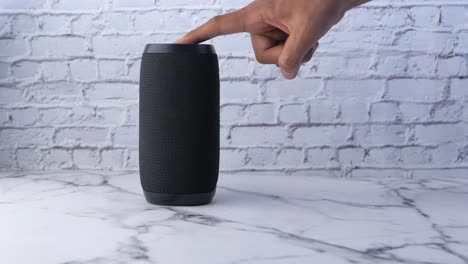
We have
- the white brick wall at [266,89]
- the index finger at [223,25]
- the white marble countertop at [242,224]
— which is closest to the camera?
the white marble countertop at [242,224]

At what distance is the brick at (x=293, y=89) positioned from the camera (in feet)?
4.71

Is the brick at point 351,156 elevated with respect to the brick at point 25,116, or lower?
lower

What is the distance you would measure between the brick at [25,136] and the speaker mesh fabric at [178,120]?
1.74 feet

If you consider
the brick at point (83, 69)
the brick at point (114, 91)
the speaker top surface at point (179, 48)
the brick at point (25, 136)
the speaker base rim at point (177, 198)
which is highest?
the speaker top surface at point (179, 48)

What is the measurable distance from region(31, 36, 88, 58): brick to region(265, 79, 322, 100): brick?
461 mm

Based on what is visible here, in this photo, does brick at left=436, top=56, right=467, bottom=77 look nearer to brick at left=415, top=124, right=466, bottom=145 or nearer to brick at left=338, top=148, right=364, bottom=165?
brick at left=415, top=124, right=466, bottom=145

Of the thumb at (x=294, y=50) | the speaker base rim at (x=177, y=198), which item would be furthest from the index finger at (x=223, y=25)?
the speaker base rim at (x=177, y=198)

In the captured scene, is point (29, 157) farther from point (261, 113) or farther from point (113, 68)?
point (261, 113)

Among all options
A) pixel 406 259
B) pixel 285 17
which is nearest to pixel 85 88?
pixel 285 17

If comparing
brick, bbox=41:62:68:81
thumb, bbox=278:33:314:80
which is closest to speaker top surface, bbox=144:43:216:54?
thumb, bbox=278:33:314:80

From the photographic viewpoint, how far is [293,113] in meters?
1.44

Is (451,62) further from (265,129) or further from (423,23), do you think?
(265,129)

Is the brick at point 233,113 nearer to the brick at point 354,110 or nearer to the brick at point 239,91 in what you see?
the brick at point 239,91

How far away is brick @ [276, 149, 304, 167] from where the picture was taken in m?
1.45
